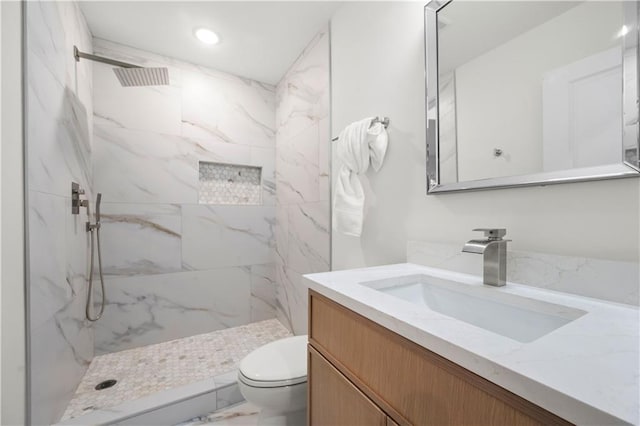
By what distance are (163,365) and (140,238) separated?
36.6 inches

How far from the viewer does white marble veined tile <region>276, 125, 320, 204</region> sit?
202 centimetres

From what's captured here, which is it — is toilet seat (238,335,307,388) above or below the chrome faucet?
below

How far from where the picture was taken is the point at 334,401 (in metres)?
0.83

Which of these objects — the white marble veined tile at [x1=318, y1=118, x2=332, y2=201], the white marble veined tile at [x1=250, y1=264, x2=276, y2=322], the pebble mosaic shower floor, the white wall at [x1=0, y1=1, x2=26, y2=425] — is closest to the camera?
the white wall at [x1=0, y1=1, x2=26, y2=425]

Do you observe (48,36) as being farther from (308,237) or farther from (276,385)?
(276,385)

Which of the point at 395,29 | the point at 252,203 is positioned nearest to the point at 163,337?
the point at 252,203

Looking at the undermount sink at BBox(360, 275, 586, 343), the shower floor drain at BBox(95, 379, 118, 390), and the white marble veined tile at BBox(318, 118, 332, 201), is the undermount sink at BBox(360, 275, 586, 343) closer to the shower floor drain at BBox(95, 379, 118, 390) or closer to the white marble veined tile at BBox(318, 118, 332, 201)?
the white marble veined tile at BBox(318, 118, 332, 201)

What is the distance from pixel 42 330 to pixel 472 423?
5.25ft

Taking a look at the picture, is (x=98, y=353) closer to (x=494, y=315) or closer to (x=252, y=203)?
(x=252, y=203)

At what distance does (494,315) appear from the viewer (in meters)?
0.81

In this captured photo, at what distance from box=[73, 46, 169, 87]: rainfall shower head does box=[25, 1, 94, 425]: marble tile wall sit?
0.30 feet

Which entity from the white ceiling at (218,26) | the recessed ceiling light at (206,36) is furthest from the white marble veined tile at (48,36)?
the recessed ceiling light at (206,36)

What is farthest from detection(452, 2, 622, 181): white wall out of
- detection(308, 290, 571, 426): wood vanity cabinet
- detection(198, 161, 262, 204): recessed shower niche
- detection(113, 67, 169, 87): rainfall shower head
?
detection(198, 161, 262, 204): recessed shower niche

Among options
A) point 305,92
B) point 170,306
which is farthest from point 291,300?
point 305,92
